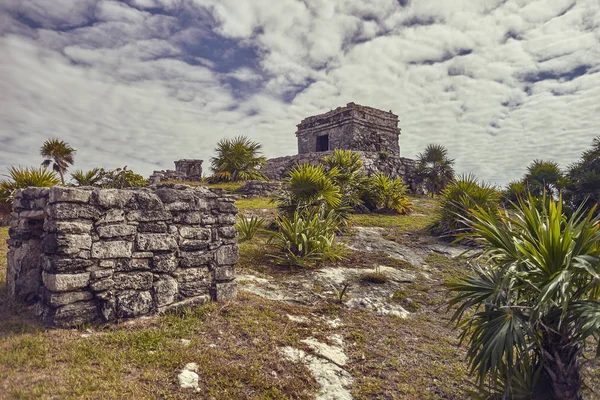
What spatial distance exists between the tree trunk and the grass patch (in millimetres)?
9124

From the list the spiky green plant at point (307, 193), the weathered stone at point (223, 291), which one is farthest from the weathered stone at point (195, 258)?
the spiky green plant at point (307, 193)

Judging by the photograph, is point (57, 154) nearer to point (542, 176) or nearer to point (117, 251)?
point (117, 251)

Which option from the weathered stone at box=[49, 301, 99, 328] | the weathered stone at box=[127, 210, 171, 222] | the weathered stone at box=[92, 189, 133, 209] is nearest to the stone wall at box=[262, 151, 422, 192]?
the weathered stone at box=[127, 210, 171, 222]

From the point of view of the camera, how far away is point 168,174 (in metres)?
17.8

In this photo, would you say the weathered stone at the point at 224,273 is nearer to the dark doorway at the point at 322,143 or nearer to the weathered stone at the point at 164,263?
the weathered stone at the point at 164,263

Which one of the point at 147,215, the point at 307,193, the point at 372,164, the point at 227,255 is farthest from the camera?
the point at 372,164

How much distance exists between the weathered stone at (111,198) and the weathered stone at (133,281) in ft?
2.71

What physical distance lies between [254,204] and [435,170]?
1182 cm

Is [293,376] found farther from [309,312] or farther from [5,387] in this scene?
[5,387]

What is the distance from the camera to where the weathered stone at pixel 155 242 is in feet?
13.1

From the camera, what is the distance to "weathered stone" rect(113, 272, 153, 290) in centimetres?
380

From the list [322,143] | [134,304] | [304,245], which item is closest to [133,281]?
[134,304]

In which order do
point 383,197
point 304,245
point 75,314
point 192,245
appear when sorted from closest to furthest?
point 75,314 < point 192,245 < point 304,245 < point 383,197

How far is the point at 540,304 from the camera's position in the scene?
2.48 m
